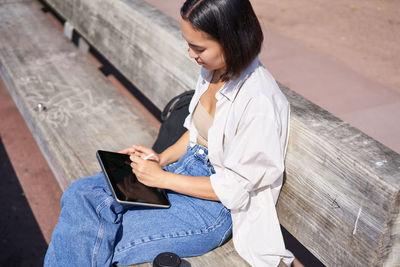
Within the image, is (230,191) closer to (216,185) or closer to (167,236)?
(216,185)

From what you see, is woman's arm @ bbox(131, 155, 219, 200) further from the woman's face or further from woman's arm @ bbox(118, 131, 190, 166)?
the woman's face

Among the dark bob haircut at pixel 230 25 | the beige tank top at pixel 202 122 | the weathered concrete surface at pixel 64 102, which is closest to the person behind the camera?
the dark bob haircut at pixel 230 25

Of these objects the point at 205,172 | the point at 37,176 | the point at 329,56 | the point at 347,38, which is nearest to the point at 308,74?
the point at 329,56

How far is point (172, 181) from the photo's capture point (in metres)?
2.19

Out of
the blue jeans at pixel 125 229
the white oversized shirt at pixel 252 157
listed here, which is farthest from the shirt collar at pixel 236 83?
the blue jeans at pixel 125 229

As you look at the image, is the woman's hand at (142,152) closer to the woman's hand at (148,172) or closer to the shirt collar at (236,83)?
the woman's hand at (148,172)

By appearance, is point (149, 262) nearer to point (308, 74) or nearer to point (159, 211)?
point (159, 211)

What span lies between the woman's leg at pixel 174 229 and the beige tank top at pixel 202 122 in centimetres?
17

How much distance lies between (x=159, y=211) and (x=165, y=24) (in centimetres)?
163

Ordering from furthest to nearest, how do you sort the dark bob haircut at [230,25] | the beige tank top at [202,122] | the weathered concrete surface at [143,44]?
the weathered concrete surface at [143,44] < the beige tank top at [202,122] < the dark bob haircut at [230,25]

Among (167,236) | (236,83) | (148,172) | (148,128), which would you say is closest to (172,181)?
(148,172)

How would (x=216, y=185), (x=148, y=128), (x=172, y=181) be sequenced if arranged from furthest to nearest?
1. (x=148, y=128)
2. (x=172, y=181)
3. (x=216, y=185)

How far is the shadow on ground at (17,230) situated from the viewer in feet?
10.6

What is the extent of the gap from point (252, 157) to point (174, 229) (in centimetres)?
51
